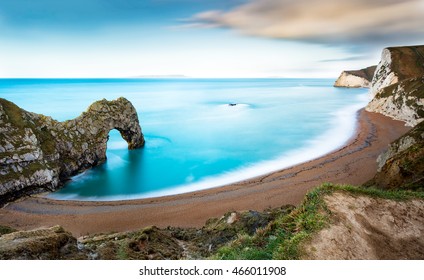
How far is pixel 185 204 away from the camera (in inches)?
699

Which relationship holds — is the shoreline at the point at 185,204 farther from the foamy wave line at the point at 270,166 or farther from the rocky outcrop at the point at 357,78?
the rocky outcrop at the point at 357,78

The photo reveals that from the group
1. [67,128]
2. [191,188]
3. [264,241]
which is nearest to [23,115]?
[67,128]

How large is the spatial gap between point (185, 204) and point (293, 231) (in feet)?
39.8

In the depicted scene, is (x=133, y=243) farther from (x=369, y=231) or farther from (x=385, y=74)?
(x=385, y=74)

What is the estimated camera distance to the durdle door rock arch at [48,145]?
18.2 metres

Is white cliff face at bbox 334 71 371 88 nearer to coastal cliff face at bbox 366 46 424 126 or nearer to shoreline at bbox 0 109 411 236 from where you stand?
coastal cliff face at bbox 366 46 424 126

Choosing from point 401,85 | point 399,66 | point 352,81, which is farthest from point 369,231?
point 352,81

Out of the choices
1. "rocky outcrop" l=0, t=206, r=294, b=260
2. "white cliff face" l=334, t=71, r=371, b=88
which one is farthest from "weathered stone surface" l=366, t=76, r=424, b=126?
"white cliff face" l=334, t=71, r=371, b=88

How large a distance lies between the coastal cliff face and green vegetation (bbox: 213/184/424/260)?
38306 mm

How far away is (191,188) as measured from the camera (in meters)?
21.0

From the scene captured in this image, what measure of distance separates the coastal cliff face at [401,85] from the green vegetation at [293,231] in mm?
38306

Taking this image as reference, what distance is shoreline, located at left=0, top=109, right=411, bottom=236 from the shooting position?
15547 millimetres

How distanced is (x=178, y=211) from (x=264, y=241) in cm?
1071

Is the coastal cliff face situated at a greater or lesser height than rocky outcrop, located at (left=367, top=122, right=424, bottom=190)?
greater
